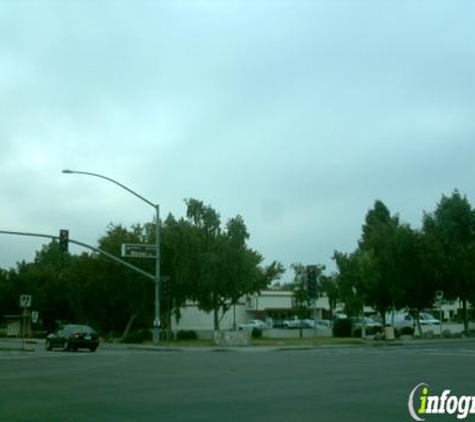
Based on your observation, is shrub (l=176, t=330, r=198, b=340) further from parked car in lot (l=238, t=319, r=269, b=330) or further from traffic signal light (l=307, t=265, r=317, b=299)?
traffic signal light (l=307, t=265, r=317, b=299)

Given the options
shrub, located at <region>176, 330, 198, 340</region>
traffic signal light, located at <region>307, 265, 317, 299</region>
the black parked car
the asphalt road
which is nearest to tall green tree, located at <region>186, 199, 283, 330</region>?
shrub, located at <region>176, 330, 198, 340</region>

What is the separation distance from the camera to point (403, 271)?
5847cm

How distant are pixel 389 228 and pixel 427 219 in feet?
22.1

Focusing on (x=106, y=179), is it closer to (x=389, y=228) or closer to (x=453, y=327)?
(x=389, y=228)

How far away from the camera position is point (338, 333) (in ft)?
201

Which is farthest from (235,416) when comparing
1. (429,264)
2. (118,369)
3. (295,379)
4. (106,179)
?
(429,264)

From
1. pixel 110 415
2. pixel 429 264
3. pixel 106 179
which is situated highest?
pixel 106 179

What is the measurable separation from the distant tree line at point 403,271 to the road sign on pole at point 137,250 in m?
14.8

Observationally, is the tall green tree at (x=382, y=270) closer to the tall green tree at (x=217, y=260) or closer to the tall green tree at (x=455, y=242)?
the tall green tree at (x=455, y=242)

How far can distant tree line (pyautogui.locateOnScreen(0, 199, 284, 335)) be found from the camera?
5906 centimetres

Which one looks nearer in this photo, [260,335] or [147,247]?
[147,247]

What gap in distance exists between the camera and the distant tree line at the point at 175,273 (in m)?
59.1

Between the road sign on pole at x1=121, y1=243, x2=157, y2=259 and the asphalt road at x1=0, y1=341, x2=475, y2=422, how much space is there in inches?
793

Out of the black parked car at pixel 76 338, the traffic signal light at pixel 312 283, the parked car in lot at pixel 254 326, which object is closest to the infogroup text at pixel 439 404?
the black parked car at pixel 76 338
